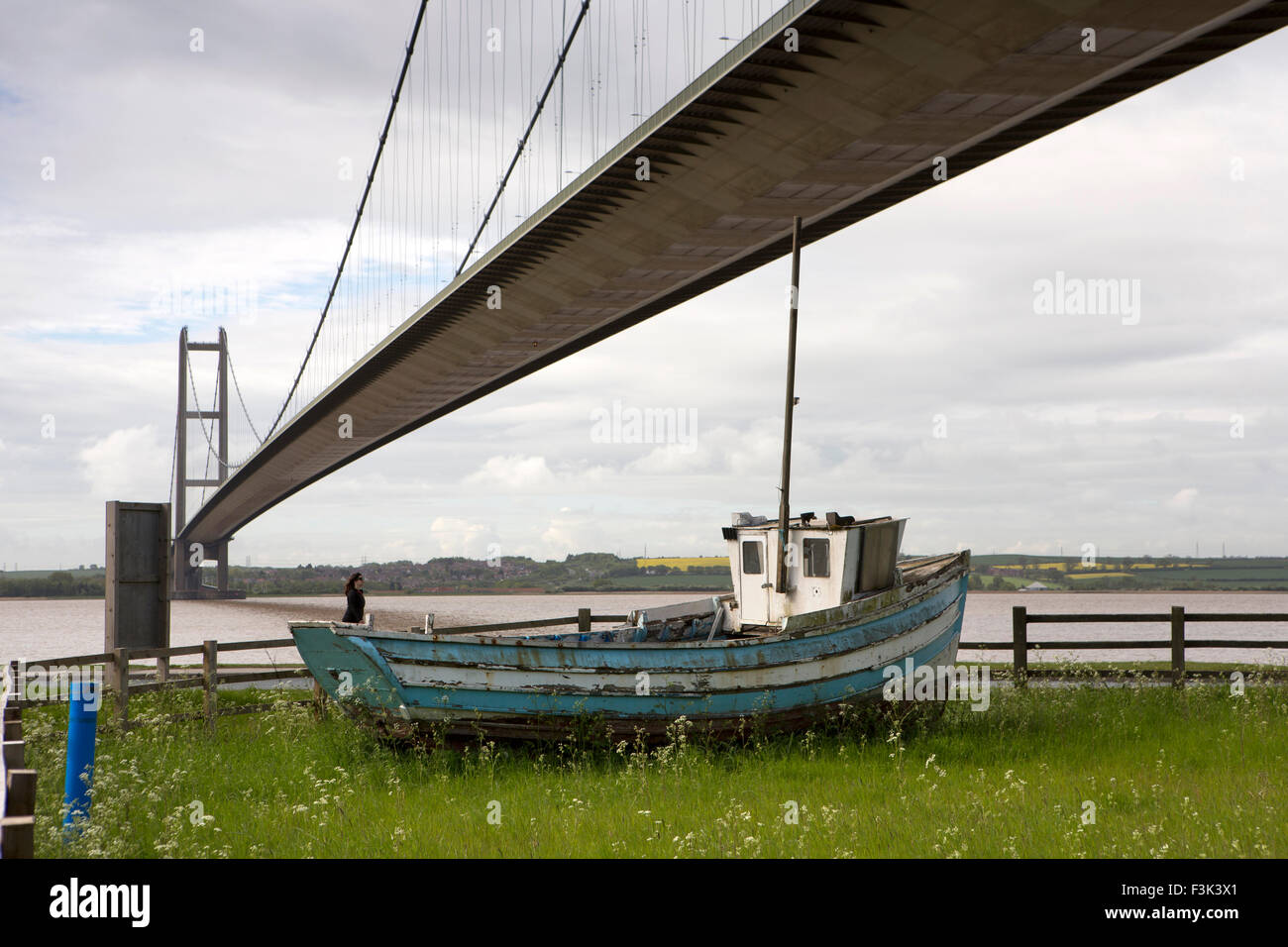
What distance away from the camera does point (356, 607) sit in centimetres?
1379

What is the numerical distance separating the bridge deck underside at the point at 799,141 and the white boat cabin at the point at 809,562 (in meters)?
7.20

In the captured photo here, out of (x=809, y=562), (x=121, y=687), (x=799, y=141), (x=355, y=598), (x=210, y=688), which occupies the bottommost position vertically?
(x=210, y=688)

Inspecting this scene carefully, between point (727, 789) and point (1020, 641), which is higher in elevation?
point (1020, 641)

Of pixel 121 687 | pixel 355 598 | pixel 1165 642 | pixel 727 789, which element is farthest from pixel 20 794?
pixel 1165 642

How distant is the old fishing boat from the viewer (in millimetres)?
9992

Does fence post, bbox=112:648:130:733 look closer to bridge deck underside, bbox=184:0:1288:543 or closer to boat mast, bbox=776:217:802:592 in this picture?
boat mast, bbox=776:217:802:592

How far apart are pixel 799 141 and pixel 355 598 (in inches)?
448

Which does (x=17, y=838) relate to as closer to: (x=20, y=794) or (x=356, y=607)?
(x=20, y=794)

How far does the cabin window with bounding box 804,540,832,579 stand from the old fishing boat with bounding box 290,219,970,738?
14mm

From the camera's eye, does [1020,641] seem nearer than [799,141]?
Yes

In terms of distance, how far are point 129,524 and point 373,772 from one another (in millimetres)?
4249

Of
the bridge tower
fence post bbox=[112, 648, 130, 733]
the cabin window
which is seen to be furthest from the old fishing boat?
the bridge tower
